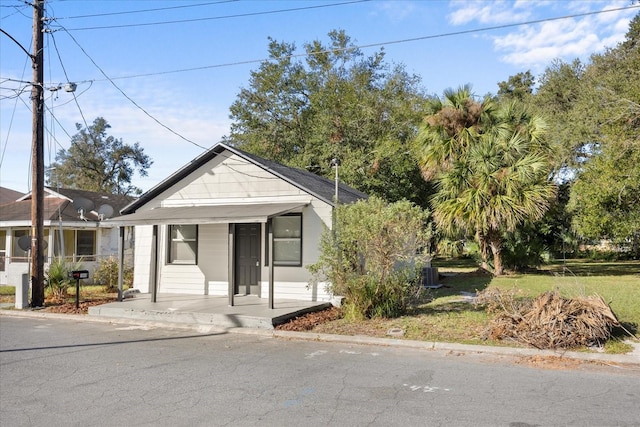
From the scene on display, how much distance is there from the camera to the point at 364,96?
1141 inches

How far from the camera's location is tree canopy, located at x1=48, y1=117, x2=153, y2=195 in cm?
4381

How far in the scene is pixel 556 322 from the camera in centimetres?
795

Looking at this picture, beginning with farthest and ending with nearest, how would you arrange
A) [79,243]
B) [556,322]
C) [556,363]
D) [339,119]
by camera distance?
[339,119]
[79,243]
[556,322]
[556,363]

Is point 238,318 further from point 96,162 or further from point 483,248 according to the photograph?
point 96,162

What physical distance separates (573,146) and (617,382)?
2112 cm

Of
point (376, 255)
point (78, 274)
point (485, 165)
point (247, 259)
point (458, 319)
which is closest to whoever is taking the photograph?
point (376, 255)

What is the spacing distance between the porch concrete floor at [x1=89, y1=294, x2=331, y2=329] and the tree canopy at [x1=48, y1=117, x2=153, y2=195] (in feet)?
116

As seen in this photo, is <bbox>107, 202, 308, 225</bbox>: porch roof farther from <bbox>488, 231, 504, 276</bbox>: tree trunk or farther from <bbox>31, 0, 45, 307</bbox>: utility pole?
<bbox>488, 231, 504, 276</bbox>: tree trunk

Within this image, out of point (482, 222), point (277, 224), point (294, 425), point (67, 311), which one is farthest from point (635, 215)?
point (67, 311)

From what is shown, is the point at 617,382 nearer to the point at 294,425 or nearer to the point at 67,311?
the point at 294,425

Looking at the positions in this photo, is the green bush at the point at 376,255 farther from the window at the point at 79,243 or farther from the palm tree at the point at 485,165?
the window at the point at 79,243

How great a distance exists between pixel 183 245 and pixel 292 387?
371 inches

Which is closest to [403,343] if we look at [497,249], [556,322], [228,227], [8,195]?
[556,322]

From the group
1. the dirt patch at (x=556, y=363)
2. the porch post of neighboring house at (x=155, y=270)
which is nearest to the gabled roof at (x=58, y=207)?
the porch post of neighboring house at (x=155, y=270)
